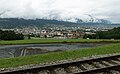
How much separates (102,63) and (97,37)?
51.3 meters

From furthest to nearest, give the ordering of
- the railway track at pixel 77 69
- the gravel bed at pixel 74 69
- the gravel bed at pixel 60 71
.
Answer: the gravel bed at pixel 74 69 → the gravel bed at pixel 60 71 → the railway track at pixel 77 69

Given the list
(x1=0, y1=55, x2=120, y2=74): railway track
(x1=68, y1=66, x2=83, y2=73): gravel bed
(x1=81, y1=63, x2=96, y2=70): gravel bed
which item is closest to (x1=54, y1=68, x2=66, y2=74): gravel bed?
(x1=0, y1=55, x2=120, y2=74): railway track

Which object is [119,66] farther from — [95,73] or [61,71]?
[61,71]

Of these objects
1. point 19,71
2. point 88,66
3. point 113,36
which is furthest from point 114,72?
point 113,36

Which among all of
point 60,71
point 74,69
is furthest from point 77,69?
point 60,71

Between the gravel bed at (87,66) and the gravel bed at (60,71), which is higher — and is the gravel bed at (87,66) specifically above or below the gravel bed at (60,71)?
below

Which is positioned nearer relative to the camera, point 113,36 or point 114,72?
point 114,72

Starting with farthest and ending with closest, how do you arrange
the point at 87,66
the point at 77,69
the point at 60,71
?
the point at 87,66 < the point at 77,69 < the point at 60,71

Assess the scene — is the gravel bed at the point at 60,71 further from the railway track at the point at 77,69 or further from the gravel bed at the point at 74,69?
the gravel bed at the point at 74,69

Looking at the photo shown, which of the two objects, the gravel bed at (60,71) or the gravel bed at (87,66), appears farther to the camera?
the gravel bed at (87,66)

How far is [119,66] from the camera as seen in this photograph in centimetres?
1098

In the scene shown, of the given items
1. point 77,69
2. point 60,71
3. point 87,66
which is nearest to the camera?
point 60,71

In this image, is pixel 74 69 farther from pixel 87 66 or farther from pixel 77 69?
pixel 87 66

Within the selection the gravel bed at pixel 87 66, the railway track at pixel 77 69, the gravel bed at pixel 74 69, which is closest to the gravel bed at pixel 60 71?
the railway track at pixel 77 69
